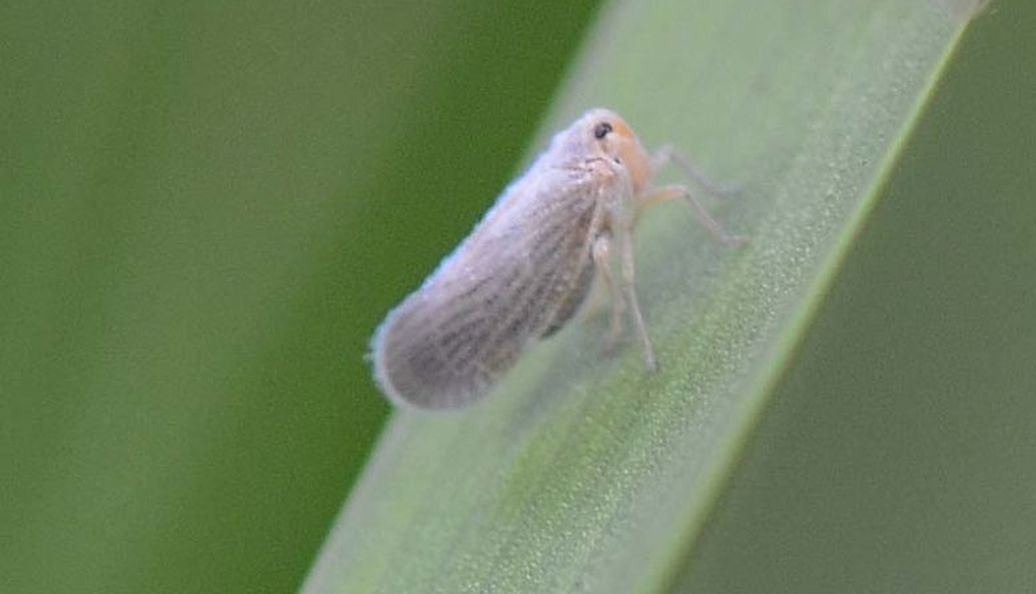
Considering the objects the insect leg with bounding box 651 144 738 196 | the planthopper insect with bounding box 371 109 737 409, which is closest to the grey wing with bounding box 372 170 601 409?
the planthopper insect with bounding box 371 109 737 409

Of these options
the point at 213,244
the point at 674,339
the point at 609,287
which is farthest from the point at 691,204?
the point at 213,244

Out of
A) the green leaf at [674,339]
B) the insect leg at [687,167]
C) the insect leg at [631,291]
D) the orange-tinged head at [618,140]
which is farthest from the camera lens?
the orange-tinged head at [618,140]

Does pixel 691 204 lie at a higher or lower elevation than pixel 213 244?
higher

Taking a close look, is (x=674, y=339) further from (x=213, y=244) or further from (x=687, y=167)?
(x=213, y=244)

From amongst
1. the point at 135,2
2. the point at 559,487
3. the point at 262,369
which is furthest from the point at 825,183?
the point at 135,2

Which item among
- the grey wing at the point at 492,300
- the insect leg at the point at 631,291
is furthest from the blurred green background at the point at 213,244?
the insect leg at the point at 631,291

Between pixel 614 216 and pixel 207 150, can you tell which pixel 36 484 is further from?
pixel 614 216

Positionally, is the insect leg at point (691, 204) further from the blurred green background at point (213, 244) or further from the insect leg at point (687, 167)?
the blurred green background at point (213, 244)
